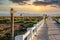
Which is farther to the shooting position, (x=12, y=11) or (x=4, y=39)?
(x=4, y=39)

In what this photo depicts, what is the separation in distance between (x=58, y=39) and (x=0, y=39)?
9095 millimetres

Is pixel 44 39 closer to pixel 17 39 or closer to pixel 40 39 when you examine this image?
pixel 40 39

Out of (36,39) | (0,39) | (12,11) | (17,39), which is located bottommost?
(0,39)

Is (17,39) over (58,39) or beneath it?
over

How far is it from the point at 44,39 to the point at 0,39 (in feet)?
28.1

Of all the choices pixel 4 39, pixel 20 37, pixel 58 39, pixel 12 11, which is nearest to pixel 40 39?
pixel 58 39

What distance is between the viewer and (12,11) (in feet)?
40.2

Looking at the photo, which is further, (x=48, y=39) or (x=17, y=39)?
(x=48, y=39)

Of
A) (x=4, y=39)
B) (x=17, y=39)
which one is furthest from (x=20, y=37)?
(x=4, y=39)

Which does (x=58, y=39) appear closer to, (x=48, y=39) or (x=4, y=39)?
(x=48, y=39)

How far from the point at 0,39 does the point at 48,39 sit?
28.8 feet

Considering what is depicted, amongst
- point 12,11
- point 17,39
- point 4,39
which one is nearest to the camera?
point 17,39

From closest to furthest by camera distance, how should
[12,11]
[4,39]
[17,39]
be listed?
[17,39]
[12,11]
[4,39]

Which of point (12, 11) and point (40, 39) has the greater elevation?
point (12, 11)
